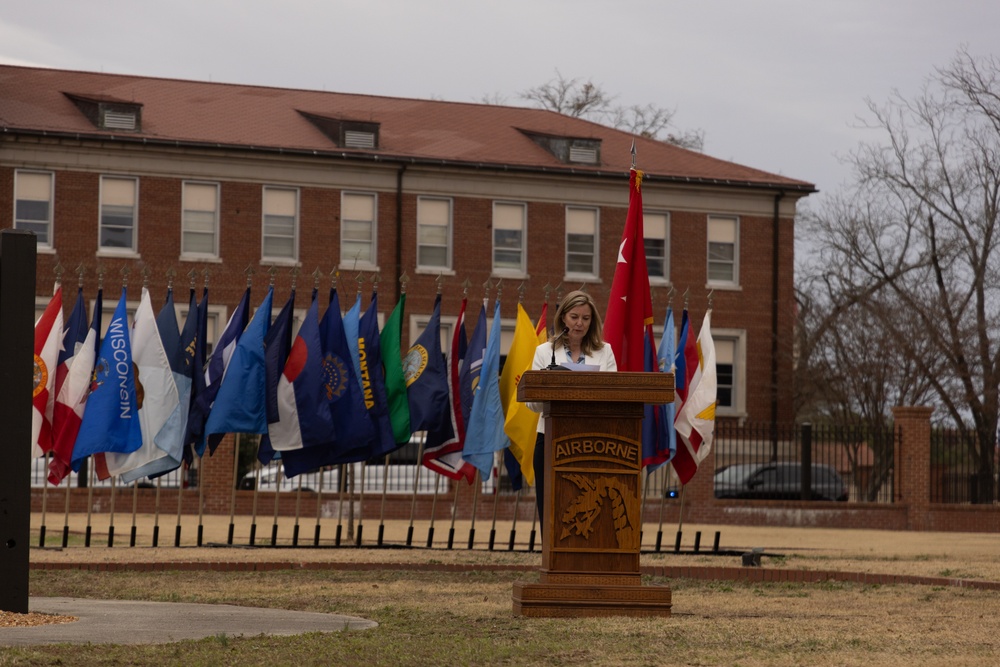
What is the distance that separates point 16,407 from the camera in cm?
1039

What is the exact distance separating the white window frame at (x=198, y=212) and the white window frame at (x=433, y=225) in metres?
5.48

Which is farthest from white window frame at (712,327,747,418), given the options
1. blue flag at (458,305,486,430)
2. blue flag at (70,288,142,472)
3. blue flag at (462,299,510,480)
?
blue flag at (70,288,142,472)

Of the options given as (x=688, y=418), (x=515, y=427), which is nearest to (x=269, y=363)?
(x=515, y=427)

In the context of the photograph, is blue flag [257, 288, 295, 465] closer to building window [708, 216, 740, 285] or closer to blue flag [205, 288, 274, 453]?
blue flag [205, 288, 274, 453]

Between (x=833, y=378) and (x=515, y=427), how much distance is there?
29.8 m

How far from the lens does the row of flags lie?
1884cm

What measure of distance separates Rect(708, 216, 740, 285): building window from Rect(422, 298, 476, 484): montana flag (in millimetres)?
28376

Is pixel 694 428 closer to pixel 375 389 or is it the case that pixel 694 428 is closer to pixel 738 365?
pixel 375 389

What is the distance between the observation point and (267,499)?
1262 inches

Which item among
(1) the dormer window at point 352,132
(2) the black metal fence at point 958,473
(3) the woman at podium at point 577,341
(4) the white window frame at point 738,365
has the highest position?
(1) the dormer window at point 352,132

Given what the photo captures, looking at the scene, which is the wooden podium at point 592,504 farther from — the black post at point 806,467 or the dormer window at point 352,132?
the dormer window at point 352,132

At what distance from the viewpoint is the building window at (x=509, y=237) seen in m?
46.2

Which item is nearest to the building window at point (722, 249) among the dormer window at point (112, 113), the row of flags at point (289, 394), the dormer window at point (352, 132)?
the dormer window at point (352, 132)

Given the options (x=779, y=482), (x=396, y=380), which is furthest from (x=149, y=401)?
(x=779, y=482)
